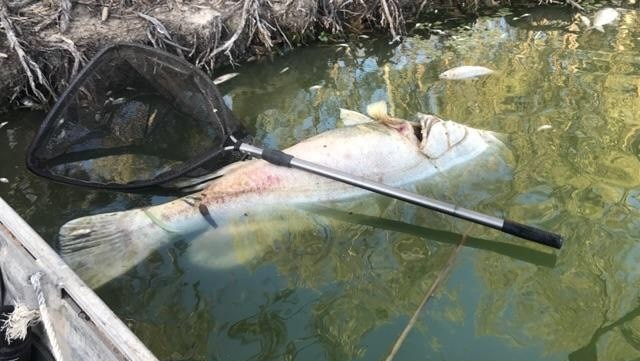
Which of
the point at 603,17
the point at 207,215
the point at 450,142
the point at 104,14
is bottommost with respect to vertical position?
the point at 603,17

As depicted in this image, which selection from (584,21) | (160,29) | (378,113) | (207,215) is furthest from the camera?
(584,21)

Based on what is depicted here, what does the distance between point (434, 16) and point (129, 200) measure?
17.8 feet

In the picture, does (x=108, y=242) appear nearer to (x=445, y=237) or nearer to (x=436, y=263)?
(x=436, y=263)

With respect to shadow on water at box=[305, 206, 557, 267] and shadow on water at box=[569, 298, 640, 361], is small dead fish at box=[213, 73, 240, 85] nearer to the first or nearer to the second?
shadow on water at box=[305, 206, 557, 267]

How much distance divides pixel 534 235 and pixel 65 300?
250cm

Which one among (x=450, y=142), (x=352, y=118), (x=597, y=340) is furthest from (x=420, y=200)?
(x=352, y=118)

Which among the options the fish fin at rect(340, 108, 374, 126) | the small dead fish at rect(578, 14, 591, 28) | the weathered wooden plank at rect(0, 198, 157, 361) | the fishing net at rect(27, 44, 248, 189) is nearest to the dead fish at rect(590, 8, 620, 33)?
the small dead fish at rect(578, 14, 591, 28)

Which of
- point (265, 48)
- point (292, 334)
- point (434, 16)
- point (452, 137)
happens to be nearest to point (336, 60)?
point (265, 48)

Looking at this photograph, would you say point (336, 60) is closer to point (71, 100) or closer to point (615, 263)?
point (71, 100)

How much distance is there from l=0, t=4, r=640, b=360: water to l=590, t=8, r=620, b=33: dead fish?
2.13 meters

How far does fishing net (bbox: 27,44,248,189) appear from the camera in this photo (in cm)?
412

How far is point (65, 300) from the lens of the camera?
2566 mm

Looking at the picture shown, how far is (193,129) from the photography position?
14.6ft

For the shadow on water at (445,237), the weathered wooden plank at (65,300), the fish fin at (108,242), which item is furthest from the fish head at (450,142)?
the weathered wooden plank at (65,300)
